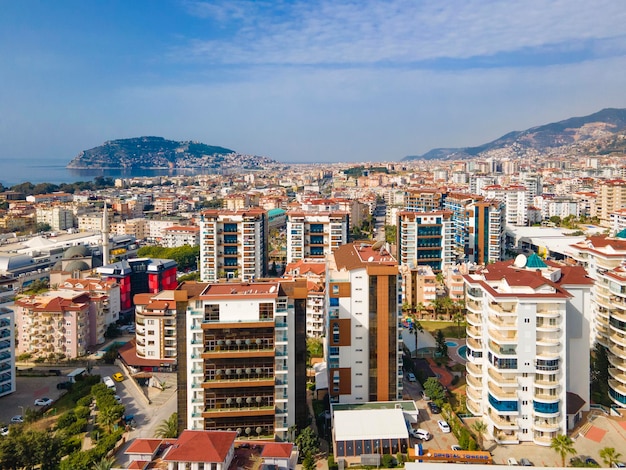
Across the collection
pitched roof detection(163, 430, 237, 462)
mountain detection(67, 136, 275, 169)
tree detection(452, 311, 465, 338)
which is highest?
mountain detection(67, 136, 275, 169)

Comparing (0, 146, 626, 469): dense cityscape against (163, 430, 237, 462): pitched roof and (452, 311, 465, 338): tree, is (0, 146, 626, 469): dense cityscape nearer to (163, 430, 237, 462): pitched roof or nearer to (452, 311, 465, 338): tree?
(163, 430, 237, 462): pitched roof

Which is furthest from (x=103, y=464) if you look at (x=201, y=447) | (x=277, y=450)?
(x=277, y=450)

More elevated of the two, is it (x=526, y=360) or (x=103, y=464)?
(x=526, y=360)

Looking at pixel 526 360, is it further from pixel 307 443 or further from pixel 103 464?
pixel 103 464

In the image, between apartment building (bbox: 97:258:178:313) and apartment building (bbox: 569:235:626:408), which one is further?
apartment building (bbox: 97:258:178:313)

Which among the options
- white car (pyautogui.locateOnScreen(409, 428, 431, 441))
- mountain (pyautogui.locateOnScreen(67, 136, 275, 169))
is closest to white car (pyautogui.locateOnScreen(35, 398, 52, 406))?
white car (pyautogui.locateOnScreen(409, 428, 431, 441))

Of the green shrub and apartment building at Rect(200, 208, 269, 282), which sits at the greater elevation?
apartment building at Rect(200, 208, 269, 282)

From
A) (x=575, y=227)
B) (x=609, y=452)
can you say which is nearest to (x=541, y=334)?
(x=609, y=452)
